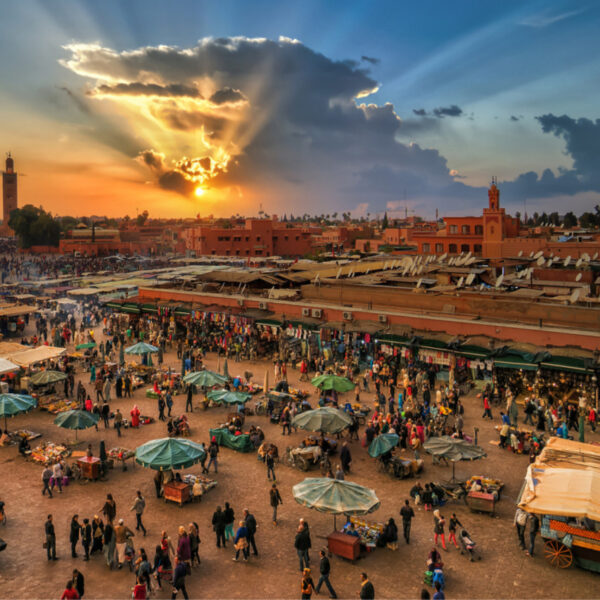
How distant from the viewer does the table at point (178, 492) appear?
13922 millimetres

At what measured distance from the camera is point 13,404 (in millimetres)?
17703

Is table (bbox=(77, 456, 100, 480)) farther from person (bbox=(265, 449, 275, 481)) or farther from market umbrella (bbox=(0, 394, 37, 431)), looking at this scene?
person (bbox=(265, 449, 275, 481))

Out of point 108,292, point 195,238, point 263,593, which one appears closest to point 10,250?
point 195,238

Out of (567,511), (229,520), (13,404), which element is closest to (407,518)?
(567,511)

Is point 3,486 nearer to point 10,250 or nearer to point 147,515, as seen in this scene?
point 147,515

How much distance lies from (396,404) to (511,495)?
768cm

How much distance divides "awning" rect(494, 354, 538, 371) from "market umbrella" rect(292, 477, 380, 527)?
37.5 ft

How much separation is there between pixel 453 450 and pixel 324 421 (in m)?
4.06

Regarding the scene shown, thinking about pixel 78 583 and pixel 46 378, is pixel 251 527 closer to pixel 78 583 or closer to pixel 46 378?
pixel 78 583

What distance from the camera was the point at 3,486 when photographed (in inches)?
599

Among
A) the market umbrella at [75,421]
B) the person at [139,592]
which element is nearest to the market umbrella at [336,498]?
the person at [139,592]

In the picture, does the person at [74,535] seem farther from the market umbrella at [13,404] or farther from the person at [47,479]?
the market umbrella at [13,404]

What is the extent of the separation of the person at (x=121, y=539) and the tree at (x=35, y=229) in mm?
113635

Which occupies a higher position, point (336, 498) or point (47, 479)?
point (336, 498)
